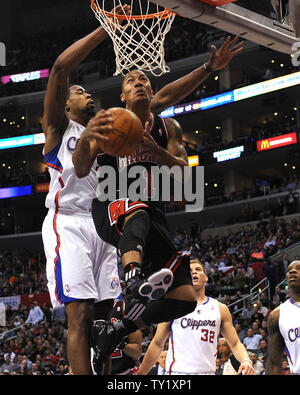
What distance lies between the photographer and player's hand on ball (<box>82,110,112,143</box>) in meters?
4.22

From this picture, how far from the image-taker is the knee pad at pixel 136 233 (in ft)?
14.4

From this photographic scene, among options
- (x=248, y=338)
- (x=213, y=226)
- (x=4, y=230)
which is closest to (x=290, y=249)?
(x=248, y=338)

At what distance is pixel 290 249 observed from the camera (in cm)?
1914

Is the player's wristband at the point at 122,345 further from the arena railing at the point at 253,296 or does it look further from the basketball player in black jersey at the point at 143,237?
the arena railing at the point at 253,296

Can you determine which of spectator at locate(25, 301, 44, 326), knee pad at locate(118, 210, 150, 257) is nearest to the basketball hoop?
knee pad at locate(118, 210, 150, 257)

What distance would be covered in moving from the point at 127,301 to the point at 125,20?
148 inches

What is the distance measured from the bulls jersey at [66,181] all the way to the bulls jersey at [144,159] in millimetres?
241

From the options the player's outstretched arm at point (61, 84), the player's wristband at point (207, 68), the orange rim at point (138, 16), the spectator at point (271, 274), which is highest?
the orange rim at point (138, 16)

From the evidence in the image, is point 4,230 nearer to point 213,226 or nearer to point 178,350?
point 213,226

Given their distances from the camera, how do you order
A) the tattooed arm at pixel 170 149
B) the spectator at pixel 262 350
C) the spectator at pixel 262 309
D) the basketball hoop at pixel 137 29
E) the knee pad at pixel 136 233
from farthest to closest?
the spectator at pixel 262 309
the spectator at pixel 262 350
the basketball hoop at pixel 137 29
the tattooed arm at pixel 170 149
the knee pad at pixel 136 233

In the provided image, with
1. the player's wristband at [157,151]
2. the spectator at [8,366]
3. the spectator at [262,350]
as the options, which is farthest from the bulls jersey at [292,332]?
the spectator at [8,366]

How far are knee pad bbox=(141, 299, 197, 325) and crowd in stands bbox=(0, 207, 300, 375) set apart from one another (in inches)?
222

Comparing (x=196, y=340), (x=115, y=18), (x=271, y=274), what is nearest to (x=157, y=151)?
(x=115, y=18)

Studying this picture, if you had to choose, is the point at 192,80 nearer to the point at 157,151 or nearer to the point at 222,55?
the point at 222,55
